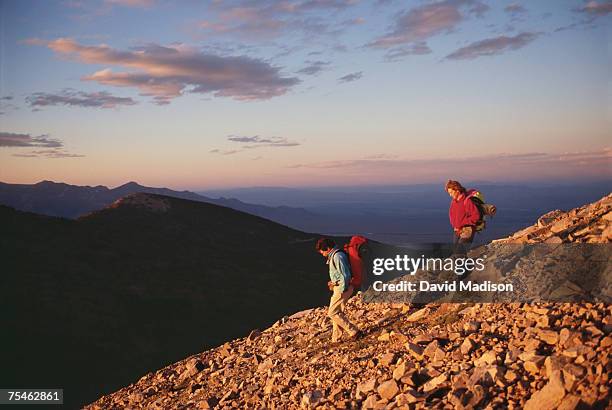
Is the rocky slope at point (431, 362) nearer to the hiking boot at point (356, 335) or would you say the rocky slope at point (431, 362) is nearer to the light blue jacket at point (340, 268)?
the hiking boot at point (356, 335)

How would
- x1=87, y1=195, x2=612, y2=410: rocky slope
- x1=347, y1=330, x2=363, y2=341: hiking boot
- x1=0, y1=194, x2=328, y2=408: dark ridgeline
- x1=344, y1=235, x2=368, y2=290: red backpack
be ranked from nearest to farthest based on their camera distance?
x1=87, y1=195, x2=612, y2=410: rocky slope, x1=344, y1=235, x2=368, y2=290: red backpack, x1=347, y1=330, x2=363, y2=341: hiking boot, x1=0, y1=194, x2=328, y2=408: dark ridgeline

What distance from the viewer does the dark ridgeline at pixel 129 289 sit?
49331mm

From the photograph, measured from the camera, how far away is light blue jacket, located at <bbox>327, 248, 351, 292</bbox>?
457 inches

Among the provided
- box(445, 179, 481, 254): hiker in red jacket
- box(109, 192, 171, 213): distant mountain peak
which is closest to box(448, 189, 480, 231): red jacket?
box(445, 179, 481, 254): hiker in red jacket

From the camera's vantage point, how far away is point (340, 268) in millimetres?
11648

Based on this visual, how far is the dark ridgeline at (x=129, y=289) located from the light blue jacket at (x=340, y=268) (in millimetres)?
37210

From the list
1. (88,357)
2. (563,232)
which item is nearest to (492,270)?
(563,232)

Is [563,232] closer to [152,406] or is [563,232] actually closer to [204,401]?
[204,401]

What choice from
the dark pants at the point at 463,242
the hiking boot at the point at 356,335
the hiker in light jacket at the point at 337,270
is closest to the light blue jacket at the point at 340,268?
the hiker in light jacket at the point at 337,270

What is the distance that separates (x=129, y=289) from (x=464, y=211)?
63.7m

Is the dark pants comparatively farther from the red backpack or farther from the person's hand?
the red backpack

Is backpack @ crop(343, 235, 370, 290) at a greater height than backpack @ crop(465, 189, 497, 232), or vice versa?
backpack @ crop(465, 189, 497, 232)

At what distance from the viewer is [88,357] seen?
49625mm

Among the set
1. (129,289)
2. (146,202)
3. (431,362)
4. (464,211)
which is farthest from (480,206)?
(146,202)
